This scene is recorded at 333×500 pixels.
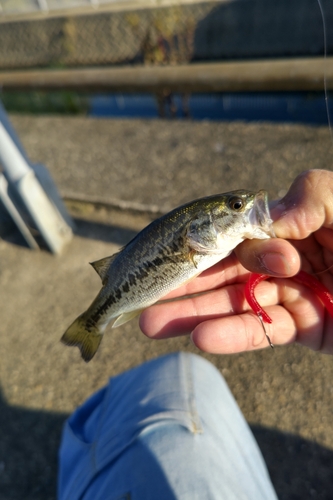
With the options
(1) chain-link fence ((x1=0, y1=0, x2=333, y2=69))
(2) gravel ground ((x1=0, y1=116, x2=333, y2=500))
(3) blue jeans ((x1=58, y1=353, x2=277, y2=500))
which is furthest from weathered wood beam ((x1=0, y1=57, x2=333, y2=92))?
(1) chain-link fence ((x1=0, y1=0, x2=333, y2=69))

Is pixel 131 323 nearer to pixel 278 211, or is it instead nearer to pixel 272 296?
pixel 272 296

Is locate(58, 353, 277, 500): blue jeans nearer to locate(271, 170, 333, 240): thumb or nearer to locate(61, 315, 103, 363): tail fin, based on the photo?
locate(61, 315, 103, 363): tail fin

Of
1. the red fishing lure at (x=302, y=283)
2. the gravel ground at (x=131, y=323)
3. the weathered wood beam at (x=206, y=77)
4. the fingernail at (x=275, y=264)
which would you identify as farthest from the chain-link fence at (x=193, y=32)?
the fingernail at (x=275, y=264)

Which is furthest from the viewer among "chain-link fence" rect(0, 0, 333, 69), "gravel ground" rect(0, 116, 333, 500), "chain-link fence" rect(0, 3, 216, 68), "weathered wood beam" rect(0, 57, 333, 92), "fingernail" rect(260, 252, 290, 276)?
"chain-link fence" rect(0, 3, 216, 68)

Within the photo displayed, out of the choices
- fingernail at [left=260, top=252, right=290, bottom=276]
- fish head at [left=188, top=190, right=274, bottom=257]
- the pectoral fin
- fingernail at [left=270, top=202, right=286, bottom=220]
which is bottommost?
the pectoral fin

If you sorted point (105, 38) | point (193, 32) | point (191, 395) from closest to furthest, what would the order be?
point (191, 395) < point (193, 32) < point (105, 38)

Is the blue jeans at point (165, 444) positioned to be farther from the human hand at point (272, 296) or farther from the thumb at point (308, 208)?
the thumb at point (308, 208)

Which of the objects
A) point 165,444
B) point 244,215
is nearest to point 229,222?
point 244,215
